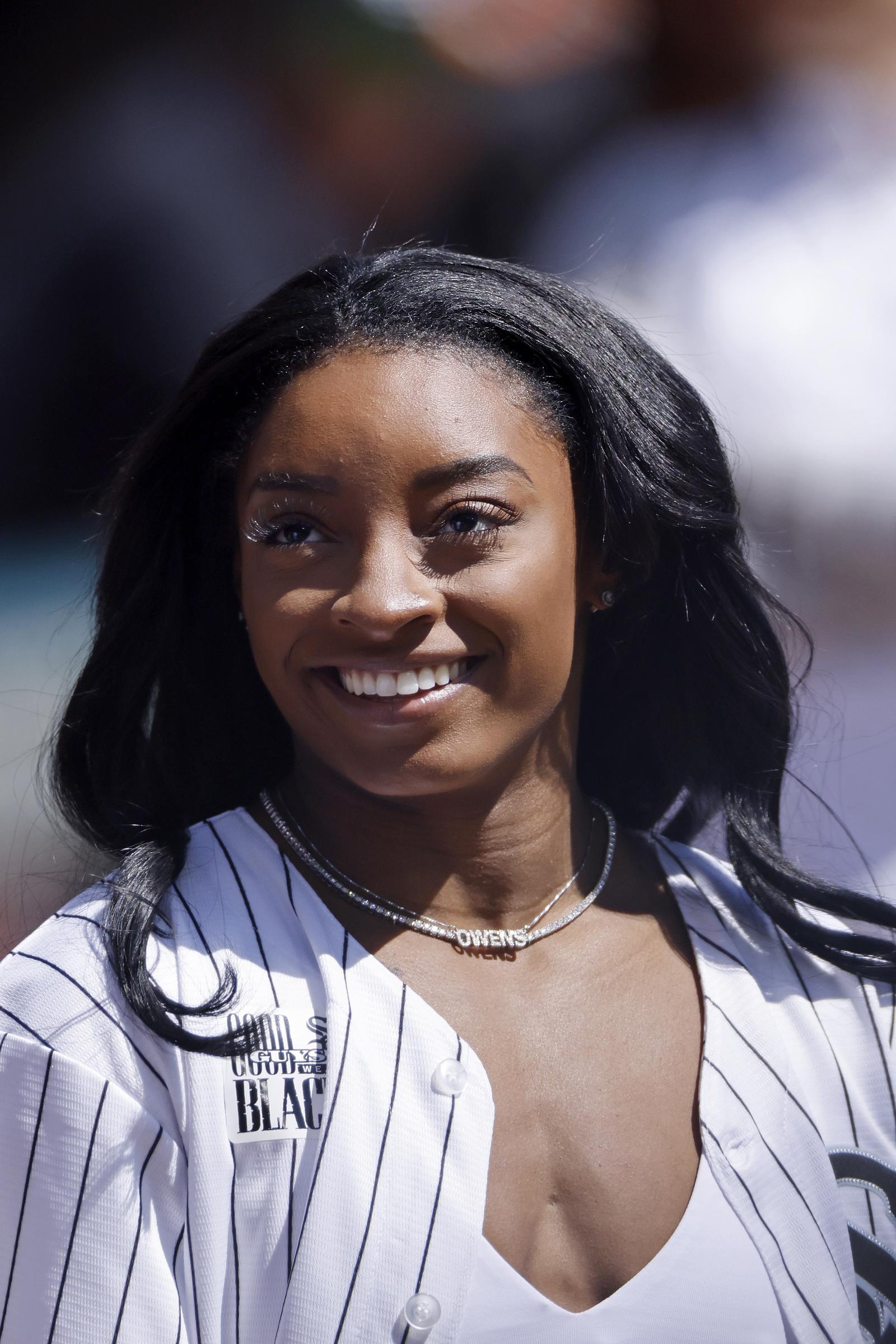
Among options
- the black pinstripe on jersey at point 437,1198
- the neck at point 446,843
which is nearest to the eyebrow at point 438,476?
the neck at point 446,843

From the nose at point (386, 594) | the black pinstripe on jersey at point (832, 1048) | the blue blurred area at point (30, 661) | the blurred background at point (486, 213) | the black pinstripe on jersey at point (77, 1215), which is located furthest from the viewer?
the blurred background at point (486, 213)

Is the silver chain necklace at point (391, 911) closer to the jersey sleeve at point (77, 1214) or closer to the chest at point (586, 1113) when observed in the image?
the chest at point (586, 1113)

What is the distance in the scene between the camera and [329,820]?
51.6 inches

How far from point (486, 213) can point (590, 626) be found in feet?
4.73

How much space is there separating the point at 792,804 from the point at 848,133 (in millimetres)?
1681

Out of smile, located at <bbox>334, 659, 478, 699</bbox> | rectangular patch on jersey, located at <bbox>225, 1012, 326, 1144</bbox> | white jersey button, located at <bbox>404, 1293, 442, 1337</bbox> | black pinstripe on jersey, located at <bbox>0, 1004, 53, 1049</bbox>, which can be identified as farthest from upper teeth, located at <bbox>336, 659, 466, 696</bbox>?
white jersey button, located at <bbox>404, 1293, 442, 1337</bbox>

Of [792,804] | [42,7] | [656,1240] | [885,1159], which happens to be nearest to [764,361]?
[792,804]

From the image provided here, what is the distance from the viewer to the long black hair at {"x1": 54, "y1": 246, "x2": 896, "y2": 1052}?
4.13ft

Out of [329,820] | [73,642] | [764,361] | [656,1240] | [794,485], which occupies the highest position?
[764,361]

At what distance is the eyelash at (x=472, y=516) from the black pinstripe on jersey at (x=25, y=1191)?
552mm

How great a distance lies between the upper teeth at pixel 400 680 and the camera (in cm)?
116

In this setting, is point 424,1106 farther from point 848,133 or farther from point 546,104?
point 848,133

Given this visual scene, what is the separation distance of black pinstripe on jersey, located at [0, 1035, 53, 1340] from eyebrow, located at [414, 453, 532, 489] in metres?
0.63

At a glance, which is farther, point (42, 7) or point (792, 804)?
point (42, 7)
